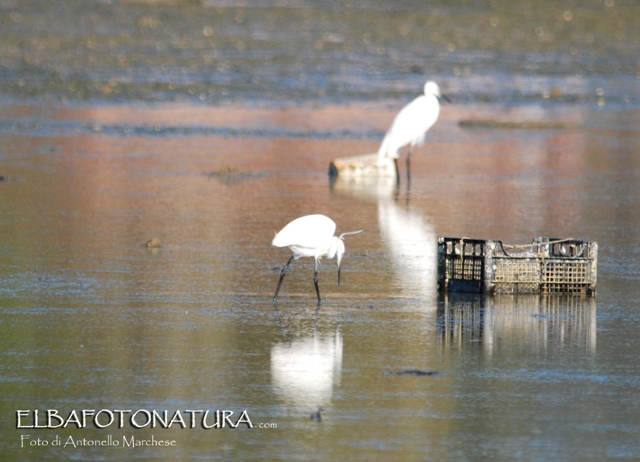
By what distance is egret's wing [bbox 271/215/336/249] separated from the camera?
7730 mm

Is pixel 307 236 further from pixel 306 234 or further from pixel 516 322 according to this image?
pixel 516 322

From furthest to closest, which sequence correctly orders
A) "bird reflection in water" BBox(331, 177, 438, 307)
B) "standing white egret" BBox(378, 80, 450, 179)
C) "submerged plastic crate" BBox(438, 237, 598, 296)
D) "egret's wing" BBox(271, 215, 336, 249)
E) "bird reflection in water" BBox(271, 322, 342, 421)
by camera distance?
"standing white egret" BBox(378, 80, 450, 179)
"bird reflection in water" BBox(331, 177, 438, 307)
"submerged plastic crate" BBox(438, 237, 598, 296)
"egret's wing" BBox(271, 215, 336, 249)
"bird reflection in water" BBox(271, 322, 342, 421)

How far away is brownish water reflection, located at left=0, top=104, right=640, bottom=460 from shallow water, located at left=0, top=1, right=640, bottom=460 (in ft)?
0.07

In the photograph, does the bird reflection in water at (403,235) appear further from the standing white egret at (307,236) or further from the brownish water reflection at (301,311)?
the standing white egret at (307,236)

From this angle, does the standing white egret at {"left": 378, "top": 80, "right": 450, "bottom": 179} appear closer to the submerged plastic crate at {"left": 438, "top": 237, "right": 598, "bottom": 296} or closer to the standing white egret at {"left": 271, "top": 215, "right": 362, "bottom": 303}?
the submerged plastic crate at {"left": 438, "top": 237, "right": 598, "bottom": 296}

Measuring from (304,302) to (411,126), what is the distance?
7567 millimetres

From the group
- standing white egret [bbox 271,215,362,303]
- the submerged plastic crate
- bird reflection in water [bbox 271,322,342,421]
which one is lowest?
bird reflection in water [bbox 271,322,342,421]

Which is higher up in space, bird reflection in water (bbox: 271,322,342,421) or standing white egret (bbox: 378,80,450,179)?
standing white egret (bbox: 378,80,450,179)

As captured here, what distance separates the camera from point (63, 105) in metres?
20.4

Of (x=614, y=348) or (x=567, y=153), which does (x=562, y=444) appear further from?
(x=567, y=153)

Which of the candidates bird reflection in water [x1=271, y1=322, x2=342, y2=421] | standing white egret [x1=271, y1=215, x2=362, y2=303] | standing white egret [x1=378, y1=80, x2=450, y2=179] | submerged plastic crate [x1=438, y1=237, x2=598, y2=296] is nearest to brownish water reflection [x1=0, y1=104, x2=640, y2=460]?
bird reflection in water [x1=271, y1=322, x2=342, y2=421]

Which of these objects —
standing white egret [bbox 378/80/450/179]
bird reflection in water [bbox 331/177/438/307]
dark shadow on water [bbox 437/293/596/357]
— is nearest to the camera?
dark shadow on water [bbox 437/293/596/357]

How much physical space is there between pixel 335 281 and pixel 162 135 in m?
9.02

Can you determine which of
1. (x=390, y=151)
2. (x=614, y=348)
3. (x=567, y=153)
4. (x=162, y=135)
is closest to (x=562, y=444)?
(x=614, y=348)
